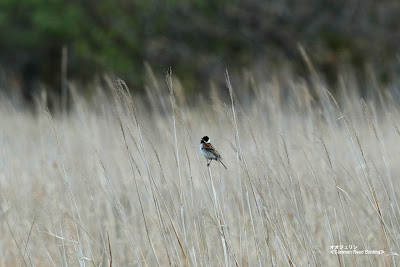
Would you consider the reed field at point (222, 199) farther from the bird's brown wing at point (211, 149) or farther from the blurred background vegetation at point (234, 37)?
the blurred background vegetation at point (234, 37)

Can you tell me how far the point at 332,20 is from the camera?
14.3m

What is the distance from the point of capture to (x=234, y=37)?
1446cm

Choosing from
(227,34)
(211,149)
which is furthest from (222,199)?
(227,34)

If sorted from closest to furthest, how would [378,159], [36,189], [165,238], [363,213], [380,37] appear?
[165,238] < [363,213] < [36,189] < [378,159] < [380,37]

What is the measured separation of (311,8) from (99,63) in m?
5.09

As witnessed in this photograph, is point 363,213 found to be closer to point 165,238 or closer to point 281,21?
point 165,238

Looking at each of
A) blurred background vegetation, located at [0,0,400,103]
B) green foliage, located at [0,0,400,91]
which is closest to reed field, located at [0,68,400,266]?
blurred background vegetation, located at [0,0,400,103]

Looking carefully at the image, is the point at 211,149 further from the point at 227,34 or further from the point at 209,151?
the point at 227,34

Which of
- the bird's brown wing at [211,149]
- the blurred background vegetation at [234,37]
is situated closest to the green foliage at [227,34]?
the blurred background vegetation at [234,37]

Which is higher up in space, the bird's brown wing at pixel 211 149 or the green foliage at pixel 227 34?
the green foliage at pixel 227 34

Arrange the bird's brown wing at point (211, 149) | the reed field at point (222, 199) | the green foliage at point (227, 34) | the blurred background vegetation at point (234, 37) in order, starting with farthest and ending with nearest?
the green foliage at point (227, 34)
the blurred background vegetation at point (234, 37)
the bird's brown wing at point (211, 149)
the reed field at point (222, 199)

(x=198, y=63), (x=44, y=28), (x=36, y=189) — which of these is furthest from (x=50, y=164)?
(x=44, y=28)

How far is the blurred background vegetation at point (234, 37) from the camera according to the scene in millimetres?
14031

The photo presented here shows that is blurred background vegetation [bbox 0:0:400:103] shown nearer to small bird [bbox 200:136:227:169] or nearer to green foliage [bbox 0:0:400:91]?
green foliage [bbox 0:0:400:91]
